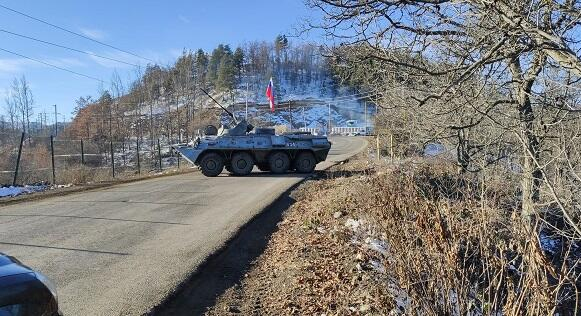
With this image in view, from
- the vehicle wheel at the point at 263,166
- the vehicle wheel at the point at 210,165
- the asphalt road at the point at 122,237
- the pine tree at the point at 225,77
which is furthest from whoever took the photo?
the pine tree at the point at 225,77

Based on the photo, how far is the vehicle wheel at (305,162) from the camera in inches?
821

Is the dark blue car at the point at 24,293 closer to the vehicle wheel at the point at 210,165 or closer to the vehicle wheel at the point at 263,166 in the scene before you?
the vehicle wheel at the point at 210,165

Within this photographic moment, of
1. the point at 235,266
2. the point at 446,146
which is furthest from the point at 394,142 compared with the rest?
the point at 235,266

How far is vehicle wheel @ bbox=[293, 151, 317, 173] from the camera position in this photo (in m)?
20.9

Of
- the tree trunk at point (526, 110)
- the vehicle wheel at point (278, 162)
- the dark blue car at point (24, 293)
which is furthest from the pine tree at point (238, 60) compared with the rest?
the dark blue car at point (24, 293)

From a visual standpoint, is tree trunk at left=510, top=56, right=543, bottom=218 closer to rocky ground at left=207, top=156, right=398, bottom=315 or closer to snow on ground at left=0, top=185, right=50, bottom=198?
rocky ground at left=207, top=156, right=398, bottom=315

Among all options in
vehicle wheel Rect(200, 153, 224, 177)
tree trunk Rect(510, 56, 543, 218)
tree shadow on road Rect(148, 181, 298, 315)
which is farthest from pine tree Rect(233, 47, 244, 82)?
tree trunk Rect(510, 56, 543, 218)

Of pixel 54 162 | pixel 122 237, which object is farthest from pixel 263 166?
pixel 122 237

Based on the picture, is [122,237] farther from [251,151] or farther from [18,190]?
[251,151]

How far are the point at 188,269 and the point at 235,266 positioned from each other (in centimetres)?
74

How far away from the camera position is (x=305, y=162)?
→ 2092 centimetres

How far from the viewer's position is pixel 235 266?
7.20 m

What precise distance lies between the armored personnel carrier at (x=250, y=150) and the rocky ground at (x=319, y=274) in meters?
10.3

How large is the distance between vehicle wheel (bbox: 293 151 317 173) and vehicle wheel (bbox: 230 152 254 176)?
1902 mm
